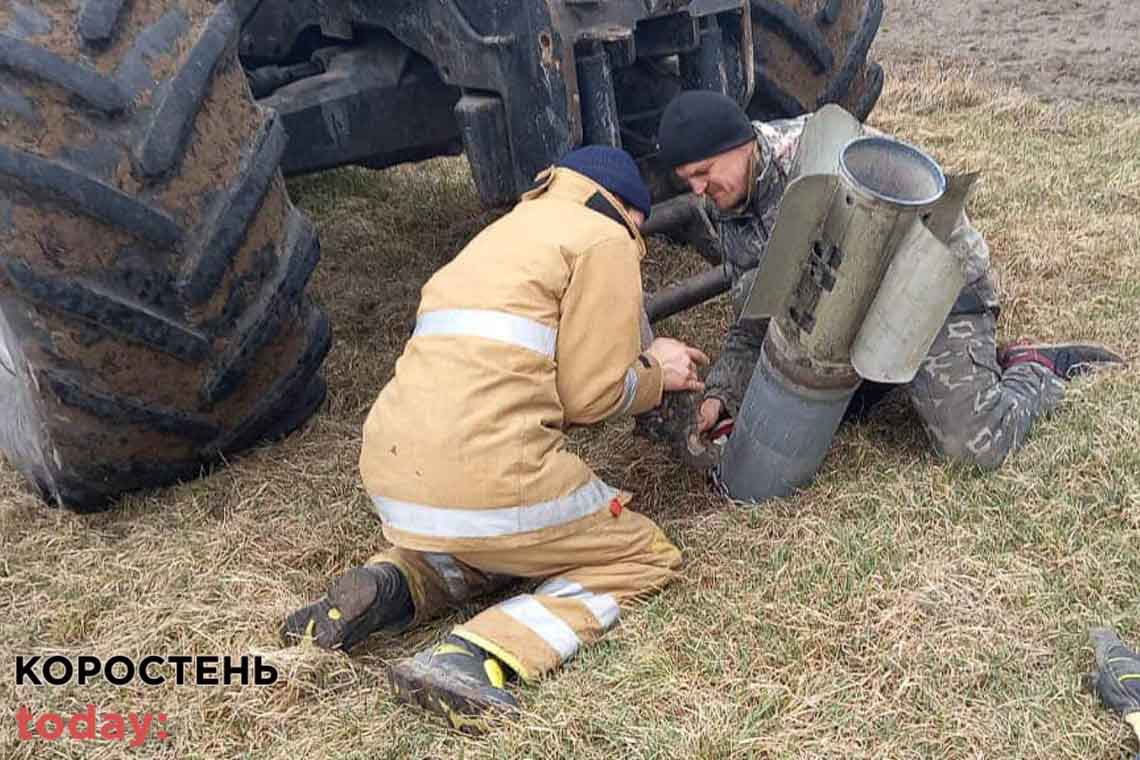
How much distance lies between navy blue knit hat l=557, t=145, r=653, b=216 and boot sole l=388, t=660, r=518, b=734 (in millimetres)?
1008

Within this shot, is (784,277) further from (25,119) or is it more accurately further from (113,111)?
(25,119)

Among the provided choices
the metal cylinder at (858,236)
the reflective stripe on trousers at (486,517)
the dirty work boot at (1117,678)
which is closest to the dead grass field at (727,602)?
the dirty work boot at (1117,678)

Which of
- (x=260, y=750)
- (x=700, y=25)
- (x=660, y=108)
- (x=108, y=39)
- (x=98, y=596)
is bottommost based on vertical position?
(x=98, y=596)

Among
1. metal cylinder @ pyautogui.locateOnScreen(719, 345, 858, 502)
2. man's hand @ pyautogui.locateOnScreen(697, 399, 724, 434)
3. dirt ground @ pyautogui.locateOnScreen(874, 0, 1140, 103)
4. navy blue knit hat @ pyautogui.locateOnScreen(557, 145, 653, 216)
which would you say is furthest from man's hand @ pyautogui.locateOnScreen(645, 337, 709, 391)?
dirt ground @ pyautogui.locateOnScreen(874, 0, 1140, 103)

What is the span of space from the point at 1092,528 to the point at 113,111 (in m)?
2.06

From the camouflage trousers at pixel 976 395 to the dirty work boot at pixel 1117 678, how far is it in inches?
24.7

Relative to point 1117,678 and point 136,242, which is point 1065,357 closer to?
point 1117,678

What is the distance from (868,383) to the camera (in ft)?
8.88

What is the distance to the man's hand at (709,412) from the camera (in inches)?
105

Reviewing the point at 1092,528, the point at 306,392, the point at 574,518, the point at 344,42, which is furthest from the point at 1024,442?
the point at 344,42

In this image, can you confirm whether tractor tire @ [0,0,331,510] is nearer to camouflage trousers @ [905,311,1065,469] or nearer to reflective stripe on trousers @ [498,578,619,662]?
reflective stripe on trousers @ [498,578,619,662]

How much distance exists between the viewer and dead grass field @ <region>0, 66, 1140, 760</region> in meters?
1.79

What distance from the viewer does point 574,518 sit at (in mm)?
2066

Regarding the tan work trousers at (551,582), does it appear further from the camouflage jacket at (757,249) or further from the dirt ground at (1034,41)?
the dirt ground at (1034,41)
